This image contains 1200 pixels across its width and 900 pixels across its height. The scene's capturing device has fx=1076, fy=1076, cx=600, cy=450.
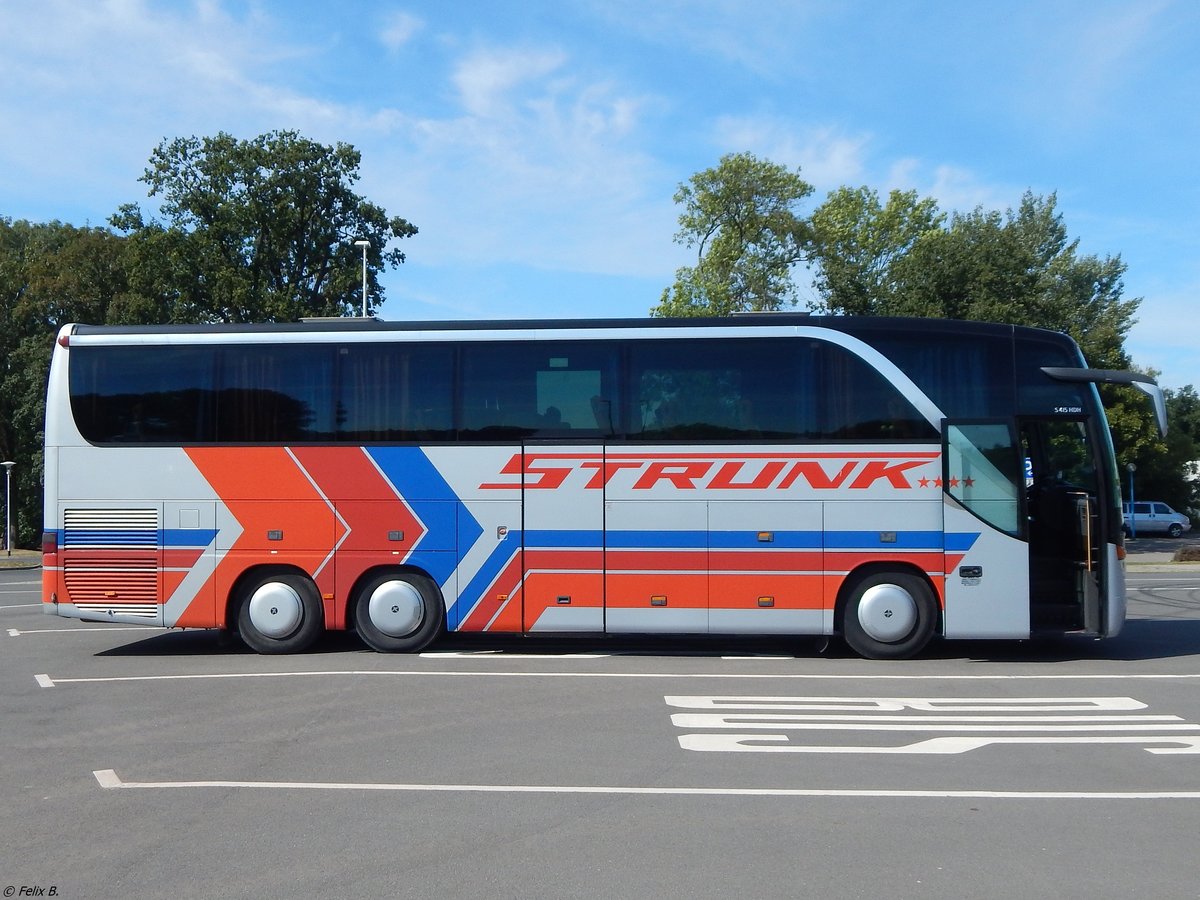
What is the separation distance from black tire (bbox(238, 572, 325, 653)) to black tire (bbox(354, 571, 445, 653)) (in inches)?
24.2

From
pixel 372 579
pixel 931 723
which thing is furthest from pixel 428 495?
pixel 931 723

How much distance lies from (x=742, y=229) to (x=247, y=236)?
20.7m

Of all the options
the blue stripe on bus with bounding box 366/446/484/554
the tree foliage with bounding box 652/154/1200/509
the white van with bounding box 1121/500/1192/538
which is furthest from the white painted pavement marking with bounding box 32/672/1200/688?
the white van with bounding box 1121/500/1192/538

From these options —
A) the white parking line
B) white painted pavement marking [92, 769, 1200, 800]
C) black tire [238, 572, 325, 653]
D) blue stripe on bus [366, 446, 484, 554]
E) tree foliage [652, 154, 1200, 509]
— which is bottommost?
white painted pavement marking [92, 769, 1200, 800]

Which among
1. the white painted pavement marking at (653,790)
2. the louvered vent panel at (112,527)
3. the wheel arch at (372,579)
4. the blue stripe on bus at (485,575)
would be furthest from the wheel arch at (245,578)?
the white painted pavement marking at (653,790)

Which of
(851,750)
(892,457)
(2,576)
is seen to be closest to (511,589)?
(892,457)

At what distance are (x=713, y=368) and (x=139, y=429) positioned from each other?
22.0ft

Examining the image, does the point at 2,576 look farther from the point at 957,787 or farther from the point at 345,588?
the point at 957,787

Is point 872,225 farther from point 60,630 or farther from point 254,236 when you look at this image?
point 60,630

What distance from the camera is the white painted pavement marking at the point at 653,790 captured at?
22.0ft

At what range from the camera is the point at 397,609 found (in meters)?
12.5

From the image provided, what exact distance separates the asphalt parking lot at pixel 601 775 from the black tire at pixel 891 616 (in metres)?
0.40

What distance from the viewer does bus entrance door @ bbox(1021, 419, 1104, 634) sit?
11.9m

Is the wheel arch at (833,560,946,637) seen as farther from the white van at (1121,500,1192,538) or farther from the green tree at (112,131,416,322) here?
the white van at (1121,500,1192,538)
